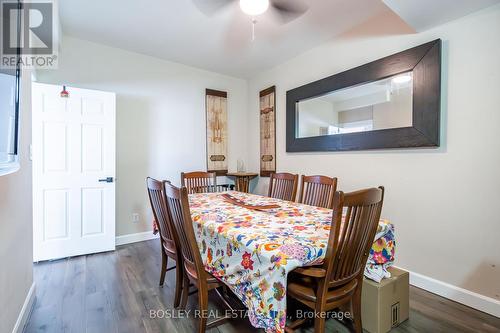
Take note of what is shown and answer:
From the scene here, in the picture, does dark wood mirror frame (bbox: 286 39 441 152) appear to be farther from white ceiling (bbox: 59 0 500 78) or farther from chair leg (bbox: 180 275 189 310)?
chair leg (bbox: 180 275 189 310)

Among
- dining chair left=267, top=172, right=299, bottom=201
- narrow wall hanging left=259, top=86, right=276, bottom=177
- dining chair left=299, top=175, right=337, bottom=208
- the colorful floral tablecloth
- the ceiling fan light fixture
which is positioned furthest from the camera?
narrow wall hanging left=259, top=86, right=276, bottom=177

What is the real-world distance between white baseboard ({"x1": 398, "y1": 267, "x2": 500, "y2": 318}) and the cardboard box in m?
0.72

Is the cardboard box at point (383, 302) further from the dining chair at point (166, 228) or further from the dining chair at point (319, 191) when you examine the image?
the dining chair at point (166, 228)

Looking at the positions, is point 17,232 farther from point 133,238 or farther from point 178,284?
point 133,238

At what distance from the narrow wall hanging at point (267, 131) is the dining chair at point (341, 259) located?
8.91 ft

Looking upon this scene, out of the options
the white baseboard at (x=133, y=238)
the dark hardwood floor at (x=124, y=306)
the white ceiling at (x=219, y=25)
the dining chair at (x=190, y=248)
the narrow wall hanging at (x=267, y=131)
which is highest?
the white ceiling at (x=219, y=25)

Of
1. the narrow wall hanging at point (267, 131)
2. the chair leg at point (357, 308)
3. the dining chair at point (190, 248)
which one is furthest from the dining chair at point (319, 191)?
the narrow wall hanging at point (267, 131)

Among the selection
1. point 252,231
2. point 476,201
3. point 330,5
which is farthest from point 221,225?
point 330,5

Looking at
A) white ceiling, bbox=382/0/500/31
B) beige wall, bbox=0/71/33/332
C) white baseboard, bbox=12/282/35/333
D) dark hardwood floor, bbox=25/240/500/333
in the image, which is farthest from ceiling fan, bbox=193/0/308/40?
white baseboard, bbox=12/282/35/333

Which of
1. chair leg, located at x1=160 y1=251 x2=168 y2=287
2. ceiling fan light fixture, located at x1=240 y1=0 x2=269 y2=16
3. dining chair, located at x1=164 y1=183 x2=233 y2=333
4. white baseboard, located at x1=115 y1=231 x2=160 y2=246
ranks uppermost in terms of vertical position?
ceiling fan light fixture, located at x1=240 y1=0 x2=269 y2=16

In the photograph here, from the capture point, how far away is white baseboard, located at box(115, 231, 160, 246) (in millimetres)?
3392

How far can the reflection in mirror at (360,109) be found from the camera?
237cm

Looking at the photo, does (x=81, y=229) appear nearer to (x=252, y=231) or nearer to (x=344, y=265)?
(x=252, y=231)

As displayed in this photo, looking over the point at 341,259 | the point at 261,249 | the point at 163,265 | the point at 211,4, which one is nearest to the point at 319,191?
the point at 341,259
